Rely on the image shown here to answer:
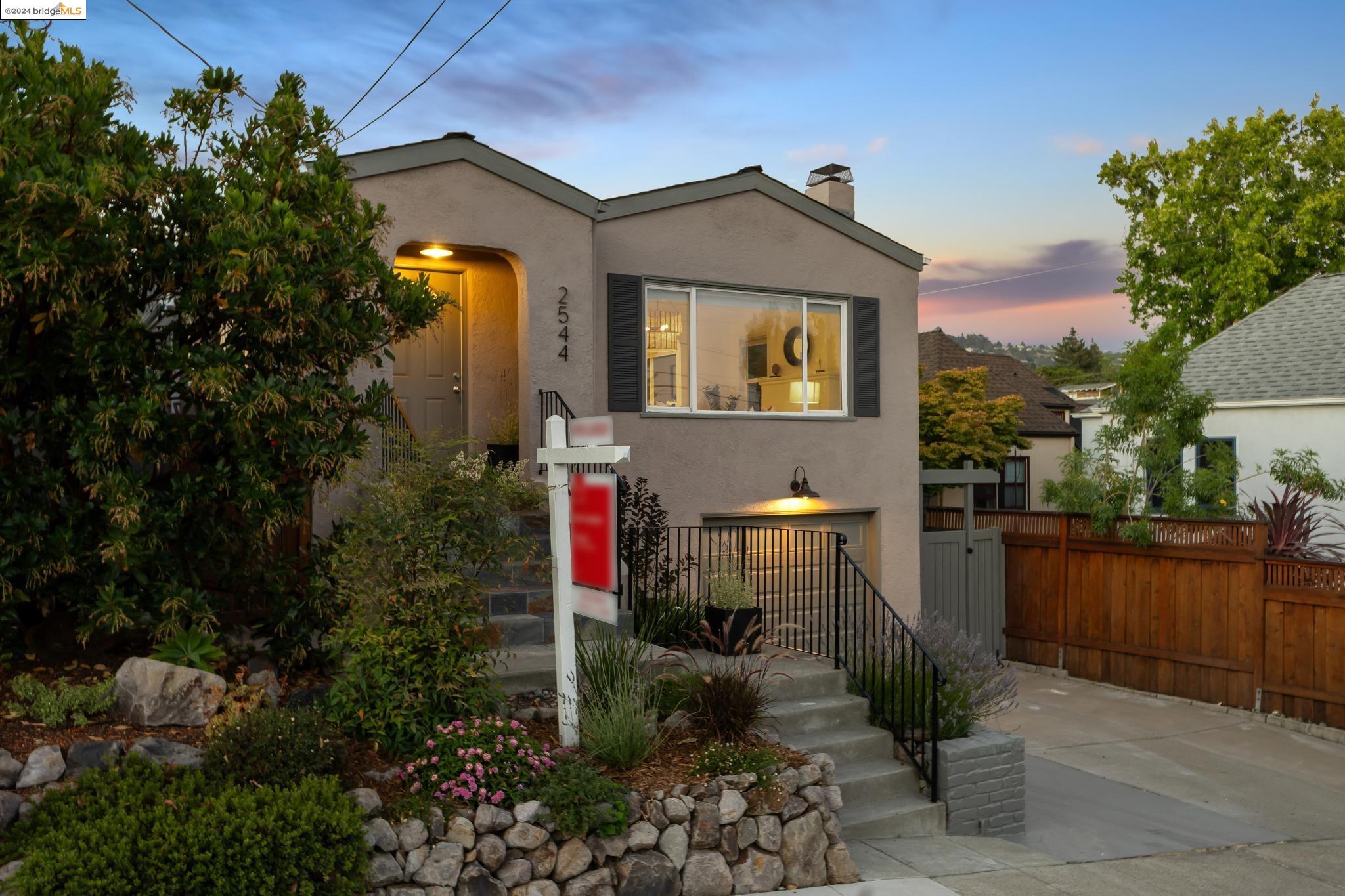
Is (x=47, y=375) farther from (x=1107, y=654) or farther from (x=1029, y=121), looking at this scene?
(x=1029, y=121)

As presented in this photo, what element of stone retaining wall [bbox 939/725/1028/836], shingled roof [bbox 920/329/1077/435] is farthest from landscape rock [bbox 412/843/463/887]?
shingled roof [bbox 920/329/1077/435]

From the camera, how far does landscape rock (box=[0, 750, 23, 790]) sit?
15.0 ft

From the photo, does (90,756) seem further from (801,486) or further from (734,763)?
(801,486)

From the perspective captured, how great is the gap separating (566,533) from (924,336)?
70.1ft

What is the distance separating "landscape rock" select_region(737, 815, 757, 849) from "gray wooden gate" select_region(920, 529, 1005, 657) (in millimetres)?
7661

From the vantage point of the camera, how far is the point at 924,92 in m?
12.8

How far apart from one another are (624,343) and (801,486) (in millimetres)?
2634

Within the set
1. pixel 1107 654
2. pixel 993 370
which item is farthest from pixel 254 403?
pixel 993 370

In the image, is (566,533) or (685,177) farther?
(685,177)

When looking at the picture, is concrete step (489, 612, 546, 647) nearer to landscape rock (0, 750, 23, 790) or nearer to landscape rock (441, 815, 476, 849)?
landscape rock (441, 815, 476, 849)

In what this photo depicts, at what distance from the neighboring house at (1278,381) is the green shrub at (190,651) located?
42.7 feet

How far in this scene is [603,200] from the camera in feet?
33.2

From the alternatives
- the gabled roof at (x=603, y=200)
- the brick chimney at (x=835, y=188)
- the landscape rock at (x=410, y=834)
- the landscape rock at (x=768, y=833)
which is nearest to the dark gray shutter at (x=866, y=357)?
the gabled roof at (x=603, y=200)

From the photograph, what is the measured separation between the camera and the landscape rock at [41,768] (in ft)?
15.1
